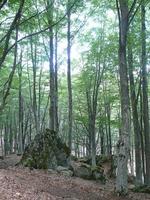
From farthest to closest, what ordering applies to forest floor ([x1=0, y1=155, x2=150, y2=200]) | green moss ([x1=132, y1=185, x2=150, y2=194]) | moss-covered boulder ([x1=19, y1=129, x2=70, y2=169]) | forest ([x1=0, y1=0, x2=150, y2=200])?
moss-covered boulder ([x1=19, y1=129, x2=70, y2=169]), green moss ([x1=132, y1=185, x2=150, y2=194]), forest ([x1=0, y1=0, x2=150, y2=200]), forest floor ([x1=0, y1=155, x2=150, y2=200])

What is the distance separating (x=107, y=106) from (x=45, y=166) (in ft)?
44.3

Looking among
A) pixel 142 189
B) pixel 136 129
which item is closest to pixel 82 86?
pixel 136 129

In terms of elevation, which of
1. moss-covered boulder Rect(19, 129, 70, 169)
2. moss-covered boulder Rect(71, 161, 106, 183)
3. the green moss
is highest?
moss-covered boulder Rect(19, 129, 70, 169)

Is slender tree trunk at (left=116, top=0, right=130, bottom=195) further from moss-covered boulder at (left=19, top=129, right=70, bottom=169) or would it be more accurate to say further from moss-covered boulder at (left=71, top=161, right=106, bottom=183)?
moss-covered boulder at (left=71, top=161, right=106, bottom=183)

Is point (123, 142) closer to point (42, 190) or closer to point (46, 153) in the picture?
point (42, 190)

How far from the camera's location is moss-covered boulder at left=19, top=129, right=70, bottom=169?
1515 centimetres

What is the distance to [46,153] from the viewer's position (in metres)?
15.5

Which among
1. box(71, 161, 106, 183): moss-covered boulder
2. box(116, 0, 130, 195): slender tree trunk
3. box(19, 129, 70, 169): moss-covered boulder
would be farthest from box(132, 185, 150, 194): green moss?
box(116, 0, 130, 195): slender tree trunk

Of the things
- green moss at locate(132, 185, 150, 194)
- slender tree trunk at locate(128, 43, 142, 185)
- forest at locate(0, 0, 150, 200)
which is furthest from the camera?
slender tree trunk at locate(128, 43, 142, 185)

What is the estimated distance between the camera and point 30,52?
85.5 feet

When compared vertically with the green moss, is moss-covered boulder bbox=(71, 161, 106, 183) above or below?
above

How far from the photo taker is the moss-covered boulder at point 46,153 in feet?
49.7

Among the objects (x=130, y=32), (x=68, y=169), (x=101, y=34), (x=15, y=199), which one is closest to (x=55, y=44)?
(x=101, y=34)

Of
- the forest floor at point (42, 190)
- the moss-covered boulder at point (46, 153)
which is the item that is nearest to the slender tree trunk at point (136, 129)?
the forest floor at point (42, 190)
